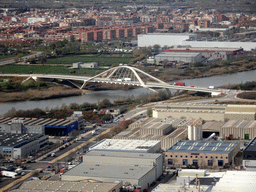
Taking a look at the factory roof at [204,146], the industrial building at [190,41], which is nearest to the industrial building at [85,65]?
the industrial building at [190,41]

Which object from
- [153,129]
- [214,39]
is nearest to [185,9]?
[214,39]

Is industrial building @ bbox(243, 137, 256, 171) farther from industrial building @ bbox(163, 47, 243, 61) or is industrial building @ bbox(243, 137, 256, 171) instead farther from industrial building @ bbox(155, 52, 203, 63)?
industrial building @ bbox(163, 47, 243, 61)

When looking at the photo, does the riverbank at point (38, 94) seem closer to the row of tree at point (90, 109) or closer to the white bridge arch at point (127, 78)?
the white bridge arch at point (127, 78)

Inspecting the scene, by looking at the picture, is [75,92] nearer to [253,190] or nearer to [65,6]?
[253,190]

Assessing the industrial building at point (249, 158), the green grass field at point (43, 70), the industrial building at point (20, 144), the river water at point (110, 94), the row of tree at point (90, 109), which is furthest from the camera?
the green grass field at point (43, 70)

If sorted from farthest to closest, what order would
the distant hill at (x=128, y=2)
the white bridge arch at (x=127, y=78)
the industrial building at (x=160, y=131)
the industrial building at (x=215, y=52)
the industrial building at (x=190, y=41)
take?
1. the distant hill at (x=128, y=2)
2. the industrial building at (x=190, y=41)
3. the industrial building at (x=215, y=52)
4. the white bridge arch at (x=127, y=78)
5. the industrial building at (x=160, y=131)

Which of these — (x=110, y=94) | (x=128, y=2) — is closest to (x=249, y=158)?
(x=110, y=94)
